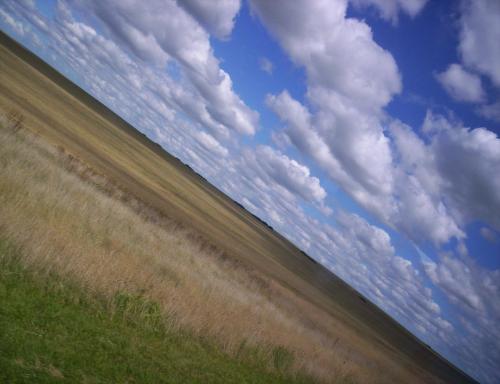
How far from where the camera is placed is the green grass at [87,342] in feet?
21.9

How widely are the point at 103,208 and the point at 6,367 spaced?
1364 centimetres

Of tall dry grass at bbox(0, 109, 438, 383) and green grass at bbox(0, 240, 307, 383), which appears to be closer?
green grass at bbox(0, 240, 307, 383)

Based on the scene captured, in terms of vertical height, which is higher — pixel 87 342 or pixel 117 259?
pixel 117 259

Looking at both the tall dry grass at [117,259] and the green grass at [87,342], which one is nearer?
the green grass at [87,342]

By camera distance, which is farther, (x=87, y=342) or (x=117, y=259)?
(x=117, y=259)

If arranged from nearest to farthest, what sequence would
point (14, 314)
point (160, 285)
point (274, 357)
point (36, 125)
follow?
point (14, 314), point (160, 285), point (274, 357), point (36, 125)

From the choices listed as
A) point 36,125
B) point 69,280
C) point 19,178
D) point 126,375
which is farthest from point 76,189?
point 36,125

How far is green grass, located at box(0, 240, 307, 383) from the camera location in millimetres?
6672

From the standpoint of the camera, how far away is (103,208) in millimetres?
19156

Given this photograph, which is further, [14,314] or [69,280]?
[69,280]

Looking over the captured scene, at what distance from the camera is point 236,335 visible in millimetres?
13156

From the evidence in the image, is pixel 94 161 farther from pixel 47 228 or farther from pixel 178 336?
pixel 178 336

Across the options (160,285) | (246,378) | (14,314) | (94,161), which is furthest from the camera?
(94,161)

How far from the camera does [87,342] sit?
25.9ft
